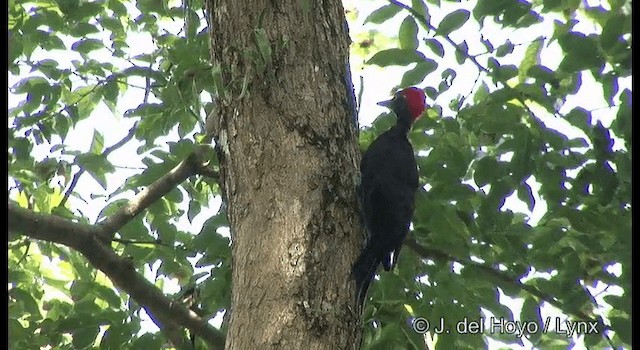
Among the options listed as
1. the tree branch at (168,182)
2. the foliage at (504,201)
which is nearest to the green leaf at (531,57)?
the foliage at (504,201)

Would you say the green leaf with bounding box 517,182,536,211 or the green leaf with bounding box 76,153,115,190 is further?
the green leaf with bounding box 76,153,115,190

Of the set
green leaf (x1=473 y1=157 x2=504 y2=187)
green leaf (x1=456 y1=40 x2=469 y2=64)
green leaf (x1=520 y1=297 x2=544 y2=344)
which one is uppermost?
green leaf (x1=456 y1=40 x2=469 y2=64)

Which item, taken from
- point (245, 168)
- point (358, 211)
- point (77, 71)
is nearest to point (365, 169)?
point (358, 211)

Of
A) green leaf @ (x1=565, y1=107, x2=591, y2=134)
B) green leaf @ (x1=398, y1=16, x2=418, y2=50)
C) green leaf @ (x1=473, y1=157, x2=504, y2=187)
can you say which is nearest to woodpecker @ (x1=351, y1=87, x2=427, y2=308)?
green leaf @ (x1=473, y1=157, x2=504, y2=187)

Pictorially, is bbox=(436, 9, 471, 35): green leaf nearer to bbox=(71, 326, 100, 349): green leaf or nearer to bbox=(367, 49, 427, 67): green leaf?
bbox=(367, 49, 427, 67): green leaf

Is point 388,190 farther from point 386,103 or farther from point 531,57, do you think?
point 531,57

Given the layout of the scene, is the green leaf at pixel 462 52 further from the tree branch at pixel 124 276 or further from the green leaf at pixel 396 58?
the tree branch at pixel 124 276

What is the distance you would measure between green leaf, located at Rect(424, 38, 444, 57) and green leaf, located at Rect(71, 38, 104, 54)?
4.15 feet

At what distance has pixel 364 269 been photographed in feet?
7.38

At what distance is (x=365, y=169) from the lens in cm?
258

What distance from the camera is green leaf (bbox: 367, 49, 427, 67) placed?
2373mm

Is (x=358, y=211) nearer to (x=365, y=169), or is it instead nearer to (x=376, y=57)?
(x=365, y=169)

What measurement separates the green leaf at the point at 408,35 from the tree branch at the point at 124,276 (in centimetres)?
111

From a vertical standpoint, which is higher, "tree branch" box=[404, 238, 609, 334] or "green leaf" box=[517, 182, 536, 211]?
"green leaf" box=[517, 182, 536, 211]
